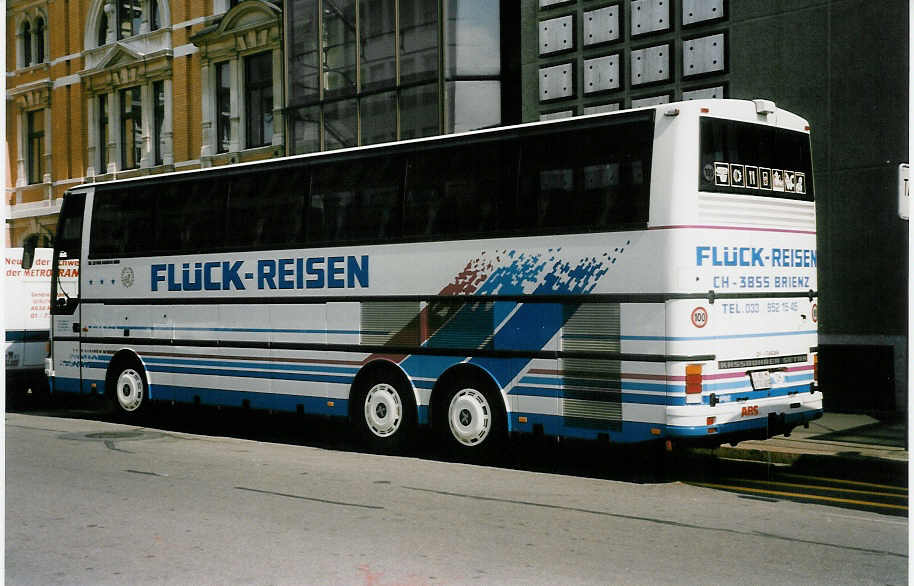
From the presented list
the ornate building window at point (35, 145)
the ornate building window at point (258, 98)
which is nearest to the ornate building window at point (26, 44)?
the ornate building window at point (35, 145)

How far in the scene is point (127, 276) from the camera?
53.9 feet

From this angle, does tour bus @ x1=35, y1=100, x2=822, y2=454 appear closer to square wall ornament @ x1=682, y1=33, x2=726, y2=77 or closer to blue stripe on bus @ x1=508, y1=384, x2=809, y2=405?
blue stripe on bus @ x1=508, y1=384, x2=809, y2=405

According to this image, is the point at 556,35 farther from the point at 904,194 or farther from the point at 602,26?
the point at 904,194

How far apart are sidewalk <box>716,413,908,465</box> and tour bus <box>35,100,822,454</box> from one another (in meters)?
0.44

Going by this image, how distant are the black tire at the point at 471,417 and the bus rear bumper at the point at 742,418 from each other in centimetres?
216

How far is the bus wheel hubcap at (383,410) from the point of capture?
13.2m

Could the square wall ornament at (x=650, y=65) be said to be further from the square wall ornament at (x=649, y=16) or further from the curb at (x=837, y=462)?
the curb at (x=837, y=462)

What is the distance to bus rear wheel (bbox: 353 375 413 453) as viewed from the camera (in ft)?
43.3

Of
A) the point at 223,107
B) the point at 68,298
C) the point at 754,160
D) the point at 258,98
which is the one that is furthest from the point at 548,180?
the point at 223,107

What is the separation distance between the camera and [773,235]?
11477 millimetres

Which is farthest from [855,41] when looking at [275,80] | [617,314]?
[275,80]

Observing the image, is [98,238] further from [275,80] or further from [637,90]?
[275,80]

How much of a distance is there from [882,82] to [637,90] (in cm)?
419

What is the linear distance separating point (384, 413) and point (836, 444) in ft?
16.5
